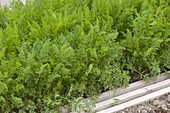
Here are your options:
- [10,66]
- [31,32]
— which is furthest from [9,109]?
[31,32]

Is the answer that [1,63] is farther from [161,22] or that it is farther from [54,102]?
[161,22]

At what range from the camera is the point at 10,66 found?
3.16 m

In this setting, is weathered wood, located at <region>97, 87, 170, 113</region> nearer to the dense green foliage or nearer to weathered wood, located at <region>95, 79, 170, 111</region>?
Result: weathered wood, located at <region>95, 79, 170, 111</region>

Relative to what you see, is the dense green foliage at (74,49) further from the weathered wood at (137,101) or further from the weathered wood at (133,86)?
the weathered wood at (137,101)

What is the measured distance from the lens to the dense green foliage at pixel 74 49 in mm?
3172

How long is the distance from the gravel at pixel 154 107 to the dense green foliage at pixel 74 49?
0.27 meters

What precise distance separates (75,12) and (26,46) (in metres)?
0.69

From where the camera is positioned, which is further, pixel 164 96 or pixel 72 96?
pixel 164 96

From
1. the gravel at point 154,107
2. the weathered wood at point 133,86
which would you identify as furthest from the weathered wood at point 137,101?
the weathered wood at point 133,86

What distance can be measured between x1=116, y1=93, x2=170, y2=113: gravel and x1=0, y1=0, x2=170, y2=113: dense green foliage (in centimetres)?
27

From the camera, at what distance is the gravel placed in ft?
11.2

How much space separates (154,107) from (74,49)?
3.06 feet

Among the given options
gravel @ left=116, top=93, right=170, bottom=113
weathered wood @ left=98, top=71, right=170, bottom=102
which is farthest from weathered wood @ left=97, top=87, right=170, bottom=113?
weathered wood @ left=98, top=71, right=170, bottom=102

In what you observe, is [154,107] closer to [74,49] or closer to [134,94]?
[134,94]
